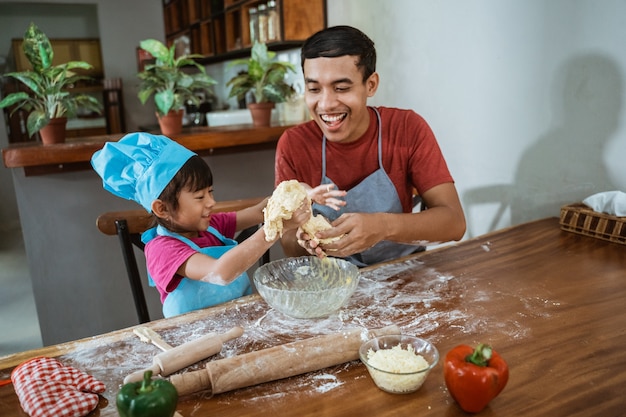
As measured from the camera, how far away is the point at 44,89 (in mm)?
2586

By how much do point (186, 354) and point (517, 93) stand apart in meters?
1.90

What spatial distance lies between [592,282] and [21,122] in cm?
758

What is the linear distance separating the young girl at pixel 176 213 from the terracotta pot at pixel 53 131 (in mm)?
1384

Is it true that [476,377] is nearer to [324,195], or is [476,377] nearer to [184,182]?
[324,195]

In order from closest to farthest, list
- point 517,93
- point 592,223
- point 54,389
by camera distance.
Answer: point 54,389 < point 592,223 < point 517,93

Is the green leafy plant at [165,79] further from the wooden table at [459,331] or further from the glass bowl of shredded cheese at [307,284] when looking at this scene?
the wooden table at [459,331]

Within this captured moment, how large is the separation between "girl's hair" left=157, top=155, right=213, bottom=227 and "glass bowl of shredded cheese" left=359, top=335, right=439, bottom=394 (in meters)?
0.73

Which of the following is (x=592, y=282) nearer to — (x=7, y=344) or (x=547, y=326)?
(x=547, y=326)

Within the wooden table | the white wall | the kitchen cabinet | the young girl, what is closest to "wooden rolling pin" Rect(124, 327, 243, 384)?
the wooden table

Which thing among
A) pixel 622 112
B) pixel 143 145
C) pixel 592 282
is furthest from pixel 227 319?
pixel 622 112

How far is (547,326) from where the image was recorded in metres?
1.20

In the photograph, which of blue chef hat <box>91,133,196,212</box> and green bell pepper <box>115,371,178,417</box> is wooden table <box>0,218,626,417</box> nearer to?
green bell pepper <box>115,371,178,417</box>

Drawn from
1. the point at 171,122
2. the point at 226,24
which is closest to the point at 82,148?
the point at 171,122

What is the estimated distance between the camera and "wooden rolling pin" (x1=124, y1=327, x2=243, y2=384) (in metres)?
1.01
